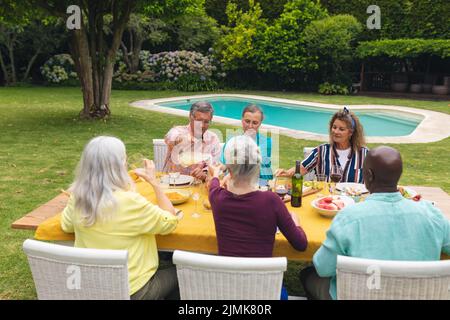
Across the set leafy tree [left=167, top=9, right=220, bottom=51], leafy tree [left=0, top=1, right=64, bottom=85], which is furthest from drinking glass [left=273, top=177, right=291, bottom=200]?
leafy tree [left=167, top=9, right=220, bottom=51]

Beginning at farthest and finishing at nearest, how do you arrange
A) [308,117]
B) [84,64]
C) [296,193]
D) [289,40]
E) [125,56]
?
[125,56] → [289,40] → [308,117] → [84,64] → [296,193]

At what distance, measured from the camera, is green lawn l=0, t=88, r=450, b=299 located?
402 centimetres

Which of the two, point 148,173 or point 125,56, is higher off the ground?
point 125,56

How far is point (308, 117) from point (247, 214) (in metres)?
13.6

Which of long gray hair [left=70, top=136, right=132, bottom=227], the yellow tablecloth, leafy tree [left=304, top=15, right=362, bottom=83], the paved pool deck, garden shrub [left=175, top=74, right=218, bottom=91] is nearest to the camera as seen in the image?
long gray hair [left=70, top=136, right=132, bottom=227]

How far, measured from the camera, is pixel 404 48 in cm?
1911

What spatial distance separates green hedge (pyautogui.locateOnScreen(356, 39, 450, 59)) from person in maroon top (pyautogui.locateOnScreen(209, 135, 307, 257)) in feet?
60.7

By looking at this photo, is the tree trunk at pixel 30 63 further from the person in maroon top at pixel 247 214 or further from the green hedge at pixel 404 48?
the person in maroon top at pixel 247 214

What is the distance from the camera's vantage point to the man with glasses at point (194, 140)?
4.19m

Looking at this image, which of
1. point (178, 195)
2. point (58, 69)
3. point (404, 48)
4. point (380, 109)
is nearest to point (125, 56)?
point (58, 69)

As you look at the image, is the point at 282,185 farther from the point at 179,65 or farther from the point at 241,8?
the point at 241,8

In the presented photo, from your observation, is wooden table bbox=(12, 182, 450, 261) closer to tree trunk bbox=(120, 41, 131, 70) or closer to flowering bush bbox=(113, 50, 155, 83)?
flowering bush bbox=(113, 50, 155, 83)

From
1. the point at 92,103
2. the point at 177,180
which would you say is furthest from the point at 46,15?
the point at 177,180
